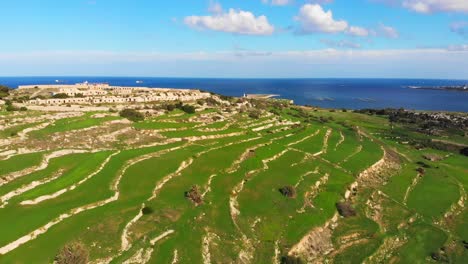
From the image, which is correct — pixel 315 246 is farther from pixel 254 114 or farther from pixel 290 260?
pixel 254 114

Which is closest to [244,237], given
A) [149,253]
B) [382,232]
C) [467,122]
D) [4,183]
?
[149,253]

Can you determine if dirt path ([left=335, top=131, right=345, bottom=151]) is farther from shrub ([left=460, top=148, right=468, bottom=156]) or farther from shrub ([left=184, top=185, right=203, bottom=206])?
shrub ([left=184, top=185, right=203, bottom=206])

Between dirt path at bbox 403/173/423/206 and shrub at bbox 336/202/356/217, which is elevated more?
shrub at bbox 336/202/356/217

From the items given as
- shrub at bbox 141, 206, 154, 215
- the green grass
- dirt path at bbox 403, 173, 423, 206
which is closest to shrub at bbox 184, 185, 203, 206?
shrub at bbox 141, 206, 154, 215

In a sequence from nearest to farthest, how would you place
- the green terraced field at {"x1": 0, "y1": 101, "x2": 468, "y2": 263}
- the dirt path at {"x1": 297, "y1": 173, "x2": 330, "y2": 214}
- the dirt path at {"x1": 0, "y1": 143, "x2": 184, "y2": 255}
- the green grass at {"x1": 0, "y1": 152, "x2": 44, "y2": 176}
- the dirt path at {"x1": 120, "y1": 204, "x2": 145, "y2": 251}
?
the dirt path at {"x1": 0, "y1": 143, "x2": 184, "y2": 255}
the dirt path at {"x1": 120, "y1": 204, "x2": 145, "y2": 251}
the green terraced field at {"x1": 0, "y1": 101, "x2": 468, "y2": 263}
the green grass at {"x1": 0, "y1": 152, "x2": 44, "y2": 176}
the dirt path at {"x1": 297, "y1": 173, "x2": 330, "y2": 214}

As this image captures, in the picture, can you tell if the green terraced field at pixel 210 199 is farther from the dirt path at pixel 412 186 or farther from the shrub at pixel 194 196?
the dirt path at pixel 412 186

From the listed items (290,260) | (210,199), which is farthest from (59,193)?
(290,260)

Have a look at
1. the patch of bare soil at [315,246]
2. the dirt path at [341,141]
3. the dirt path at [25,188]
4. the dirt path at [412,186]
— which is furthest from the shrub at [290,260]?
the dirt path at [341,141]
